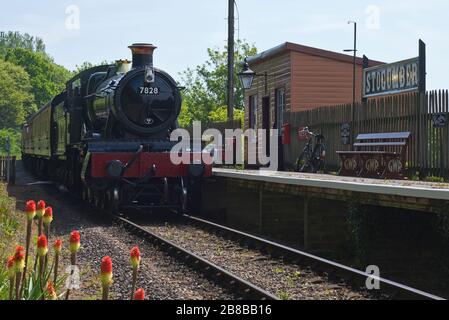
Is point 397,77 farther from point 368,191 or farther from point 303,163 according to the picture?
point 368,191

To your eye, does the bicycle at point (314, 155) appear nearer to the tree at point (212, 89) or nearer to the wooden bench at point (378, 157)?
the wooden bench at point (378, 157)

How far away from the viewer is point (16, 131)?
10506 centimetres

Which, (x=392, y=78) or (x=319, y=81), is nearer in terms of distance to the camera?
(x=392, y=78)

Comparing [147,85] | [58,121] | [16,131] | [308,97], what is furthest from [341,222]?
[16,131]

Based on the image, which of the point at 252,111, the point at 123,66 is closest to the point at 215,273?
the point at 123,66

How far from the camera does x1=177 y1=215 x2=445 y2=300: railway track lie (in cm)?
723

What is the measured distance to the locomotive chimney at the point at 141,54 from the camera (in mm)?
15789

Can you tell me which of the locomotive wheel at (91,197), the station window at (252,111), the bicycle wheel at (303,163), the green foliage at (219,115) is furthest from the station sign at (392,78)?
the green foliage at (219,115)

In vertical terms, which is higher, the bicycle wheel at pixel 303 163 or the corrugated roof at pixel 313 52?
the corrugated roof at pixel 313 52

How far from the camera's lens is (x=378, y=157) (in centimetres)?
1517

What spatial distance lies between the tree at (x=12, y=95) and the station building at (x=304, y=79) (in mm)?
70244

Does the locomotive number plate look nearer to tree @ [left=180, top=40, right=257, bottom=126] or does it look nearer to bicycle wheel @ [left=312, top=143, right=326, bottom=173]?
bicycle wheel @ [left=312, top=143, right=326, bottom=173]

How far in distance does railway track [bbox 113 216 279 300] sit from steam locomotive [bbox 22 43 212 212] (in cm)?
268

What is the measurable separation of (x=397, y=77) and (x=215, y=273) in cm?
999
